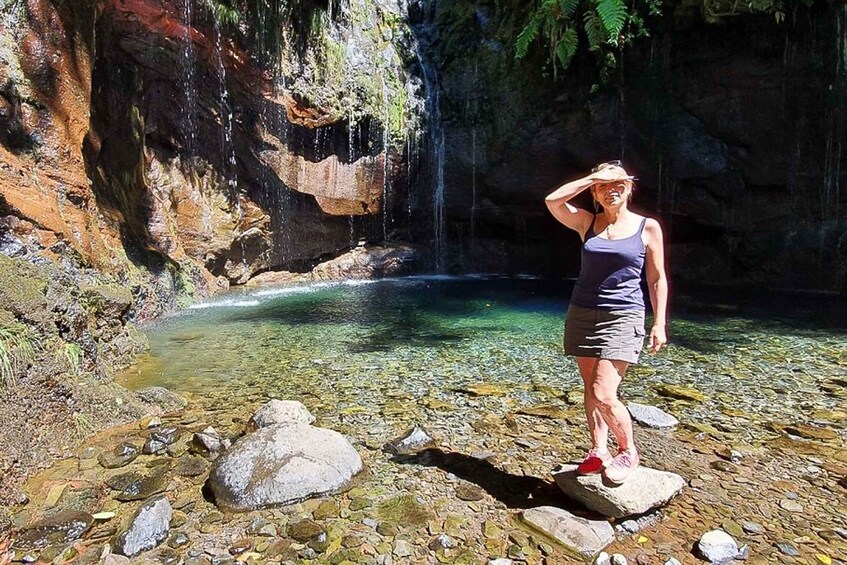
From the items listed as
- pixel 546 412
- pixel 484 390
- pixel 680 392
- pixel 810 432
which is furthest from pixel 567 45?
pixel 810 432

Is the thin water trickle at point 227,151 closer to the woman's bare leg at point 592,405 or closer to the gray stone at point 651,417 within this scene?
the gray stone at point 651,417

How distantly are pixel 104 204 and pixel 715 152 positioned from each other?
1356 cm

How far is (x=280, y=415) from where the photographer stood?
4.10 meters

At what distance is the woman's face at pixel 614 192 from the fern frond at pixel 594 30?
10.3m

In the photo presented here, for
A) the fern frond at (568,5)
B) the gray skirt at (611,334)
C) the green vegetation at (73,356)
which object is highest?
the fern frond at (568,5)

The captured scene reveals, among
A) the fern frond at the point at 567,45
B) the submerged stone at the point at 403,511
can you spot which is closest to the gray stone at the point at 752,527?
the submerged stone at the point at 403,511

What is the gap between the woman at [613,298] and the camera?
107 inches

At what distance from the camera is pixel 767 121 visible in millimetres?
12344

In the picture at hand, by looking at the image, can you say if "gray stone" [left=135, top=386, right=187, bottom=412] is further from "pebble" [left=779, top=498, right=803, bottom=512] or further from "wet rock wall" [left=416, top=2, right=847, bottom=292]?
"wet rock wall" [left=416, top=2, right=847, bottom=292]

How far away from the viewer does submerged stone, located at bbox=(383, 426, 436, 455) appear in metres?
3.79

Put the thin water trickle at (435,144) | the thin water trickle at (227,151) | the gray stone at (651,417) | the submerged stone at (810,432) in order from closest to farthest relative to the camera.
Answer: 1. the submerged stone at (810,432)
2. the gray stone at (651,417)
3. the thin water trickle at (227,151)
4. the thin water trickle at (435,144)

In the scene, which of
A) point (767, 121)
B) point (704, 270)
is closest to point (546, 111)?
point (767, 121)

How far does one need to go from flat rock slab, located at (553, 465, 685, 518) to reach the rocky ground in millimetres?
72

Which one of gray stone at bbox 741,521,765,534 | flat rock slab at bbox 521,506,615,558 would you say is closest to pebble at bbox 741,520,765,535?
gray stone at bbox 741,521,765,534
